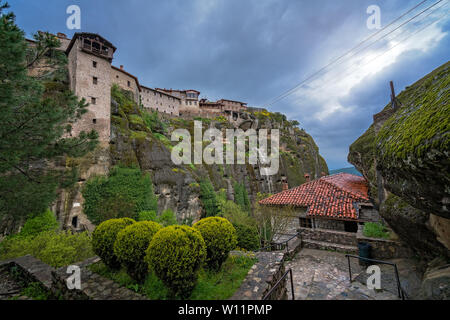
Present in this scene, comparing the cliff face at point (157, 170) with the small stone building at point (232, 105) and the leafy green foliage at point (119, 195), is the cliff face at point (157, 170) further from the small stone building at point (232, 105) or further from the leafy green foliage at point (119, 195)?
the small stone building at point (232, 105)

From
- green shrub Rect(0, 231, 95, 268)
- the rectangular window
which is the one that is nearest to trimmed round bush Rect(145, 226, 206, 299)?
green shrub Rect(0, 231, 95, 268)

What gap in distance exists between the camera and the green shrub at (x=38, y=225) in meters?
11.8

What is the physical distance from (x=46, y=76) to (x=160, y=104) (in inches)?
1667

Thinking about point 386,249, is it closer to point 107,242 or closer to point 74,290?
point 107,242

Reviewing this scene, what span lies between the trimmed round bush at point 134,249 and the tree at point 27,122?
4.80 metres

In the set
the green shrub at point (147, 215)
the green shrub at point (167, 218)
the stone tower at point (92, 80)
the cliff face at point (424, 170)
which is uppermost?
the stone tower at point (92, 80)

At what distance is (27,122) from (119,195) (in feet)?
41.3

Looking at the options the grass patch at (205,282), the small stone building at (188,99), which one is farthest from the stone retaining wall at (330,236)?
the small stone building at (188,99)

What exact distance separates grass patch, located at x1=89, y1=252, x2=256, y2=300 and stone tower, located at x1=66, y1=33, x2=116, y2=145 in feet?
59.5

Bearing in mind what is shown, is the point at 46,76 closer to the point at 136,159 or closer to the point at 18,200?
the point at 18,200

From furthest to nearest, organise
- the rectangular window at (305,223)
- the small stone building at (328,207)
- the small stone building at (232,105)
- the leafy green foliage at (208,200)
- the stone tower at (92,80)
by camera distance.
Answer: the small stone building at (232,105), the leafy green foliage at (208,200), the stone tower at (92,80), the rectangular window at (305,223), the small stone building at (328,207)

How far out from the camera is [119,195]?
1717 cm

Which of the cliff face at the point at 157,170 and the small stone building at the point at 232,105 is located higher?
the small stone building at the point at 232,105
